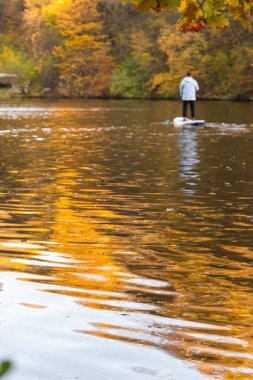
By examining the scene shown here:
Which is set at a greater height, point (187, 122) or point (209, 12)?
point (209, 12)

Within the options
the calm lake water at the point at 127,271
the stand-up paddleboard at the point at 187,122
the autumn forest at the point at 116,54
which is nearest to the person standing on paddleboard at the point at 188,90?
the stand-up paddleboard at the point at 187,122

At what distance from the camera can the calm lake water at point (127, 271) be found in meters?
6.25

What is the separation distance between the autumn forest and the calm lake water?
55.0 metres

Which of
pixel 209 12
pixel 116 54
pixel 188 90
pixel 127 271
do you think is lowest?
pixel 116 54

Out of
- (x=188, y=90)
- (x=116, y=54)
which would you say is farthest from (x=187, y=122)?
(x=116, y=54)

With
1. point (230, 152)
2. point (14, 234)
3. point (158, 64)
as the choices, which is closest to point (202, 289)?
point (14, 234)

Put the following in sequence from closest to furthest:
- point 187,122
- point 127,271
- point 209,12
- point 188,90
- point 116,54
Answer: point 209,12 < point 127,271 < point 187,122 < point 188,90 < point 116,54

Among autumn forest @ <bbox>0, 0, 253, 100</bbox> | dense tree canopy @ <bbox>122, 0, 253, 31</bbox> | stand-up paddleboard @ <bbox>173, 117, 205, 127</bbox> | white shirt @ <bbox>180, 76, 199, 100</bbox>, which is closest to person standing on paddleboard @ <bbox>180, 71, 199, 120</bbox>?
white shirt @ <bbox>180, 76, 199, 100</bbox>

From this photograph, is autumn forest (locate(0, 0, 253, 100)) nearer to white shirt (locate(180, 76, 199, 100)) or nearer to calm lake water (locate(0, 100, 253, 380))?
white shirt (locate(180, 76, 199, 100))

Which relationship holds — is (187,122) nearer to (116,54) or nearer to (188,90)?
(188,90)

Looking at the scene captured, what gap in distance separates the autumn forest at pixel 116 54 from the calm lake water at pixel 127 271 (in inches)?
2167

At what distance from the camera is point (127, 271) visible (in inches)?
355

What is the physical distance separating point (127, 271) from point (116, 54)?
80.6 meters

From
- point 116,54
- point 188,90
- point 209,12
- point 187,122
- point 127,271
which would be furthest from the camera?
point 116,54
